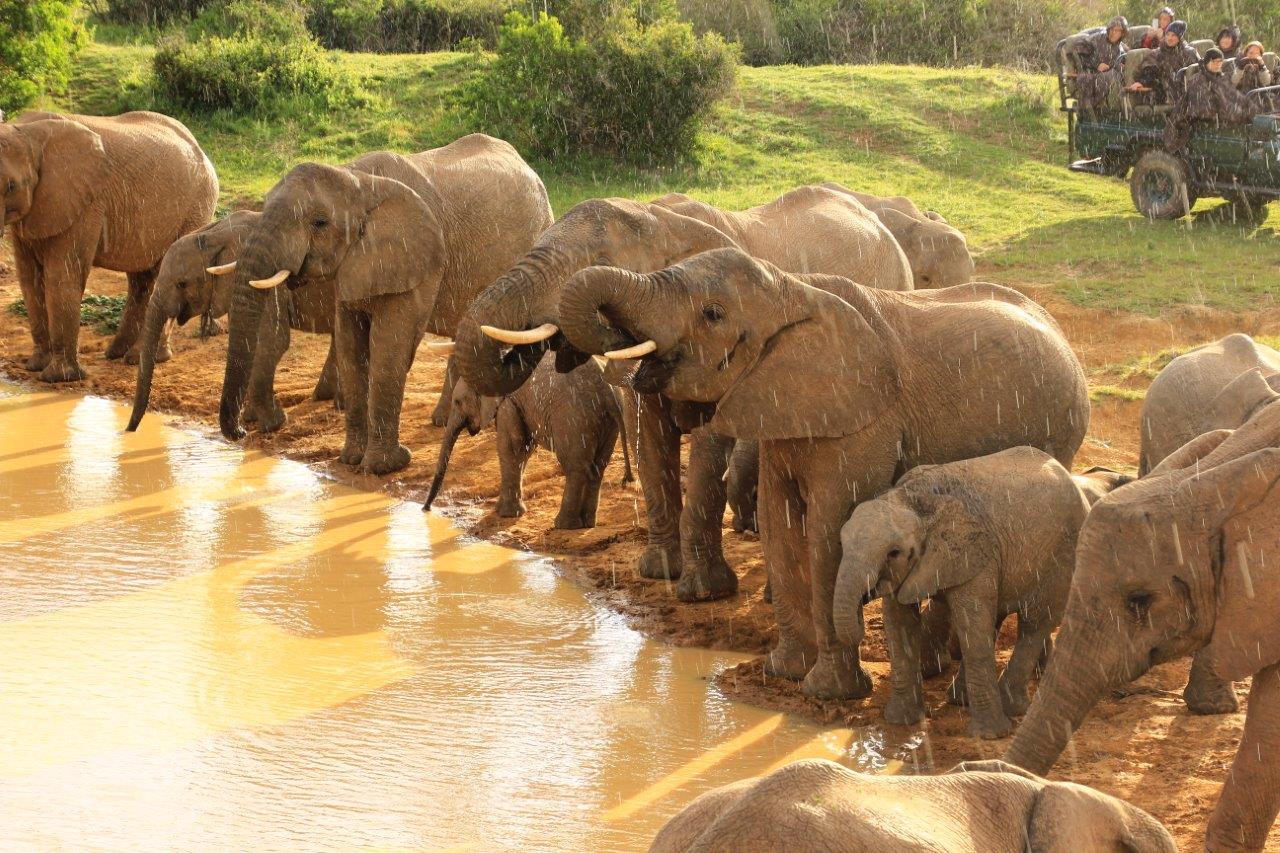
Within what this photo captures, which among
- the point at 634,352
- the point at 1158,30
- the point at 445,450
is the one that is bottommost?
the point at 445,450

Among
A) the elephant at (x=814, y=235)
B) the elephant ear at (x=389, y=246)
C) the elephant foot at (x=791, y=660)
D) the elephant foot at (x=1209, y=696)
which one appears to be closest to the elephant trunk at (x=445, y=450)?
the elephant ear at (x=389, y=246)

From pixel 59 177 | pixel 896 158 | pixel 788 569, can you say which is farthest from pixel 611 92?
pixel 788 569

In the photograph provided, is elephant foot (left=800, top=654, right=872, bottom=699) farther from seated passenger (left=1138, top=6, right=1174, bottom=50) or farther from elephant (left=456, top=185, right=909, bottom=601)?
seated passenger (left=1138, top=6, right=1174, bottom=50)

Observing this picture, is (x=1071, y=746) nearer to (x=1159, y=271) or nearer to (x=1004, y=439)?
(x=1004, y=439)

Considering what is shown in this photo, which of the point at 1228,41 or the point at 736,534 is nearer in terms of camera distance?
the point at 736,534

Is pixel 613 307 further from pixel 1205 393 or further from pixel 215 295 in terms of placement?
pixel 215 295

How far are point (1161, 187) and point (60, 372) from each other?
11.7 m

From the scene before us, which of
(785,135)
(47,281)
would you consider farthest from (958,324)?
(785,135)

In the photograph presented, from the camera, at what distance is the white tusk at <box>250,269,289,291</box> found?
10.5m

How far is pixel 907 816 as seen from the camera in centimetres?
396

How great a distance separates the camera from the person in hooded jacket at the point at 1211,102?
18172 mm

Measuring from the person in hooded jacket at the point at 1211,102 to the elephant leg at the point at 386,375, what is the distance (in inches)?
408

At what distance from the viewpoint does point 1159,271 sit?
16703 millimetres

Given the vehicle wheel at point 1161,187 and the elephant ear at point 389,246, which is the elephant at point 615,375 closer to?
the elephant ear at point 389,246
